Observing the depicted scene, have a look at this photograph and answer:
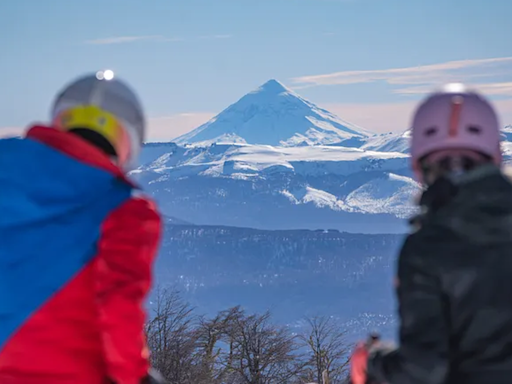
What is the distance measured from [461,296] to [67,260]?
203cm

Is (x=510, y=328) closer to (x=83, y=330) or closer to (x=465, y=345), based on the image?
(x=465, y=345)

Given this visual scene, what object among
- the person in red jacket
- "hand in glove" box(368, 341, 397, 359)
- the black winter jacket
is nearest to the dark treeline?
"hand in glove" box(368, 341, 397, 359)

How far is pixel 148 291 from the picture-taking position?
15.5 feet

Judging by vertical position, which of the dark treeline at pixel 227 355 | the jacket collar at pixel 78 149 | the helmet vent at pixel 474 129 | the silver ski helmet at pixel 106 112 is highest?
the dark treeline at pixel 227 355

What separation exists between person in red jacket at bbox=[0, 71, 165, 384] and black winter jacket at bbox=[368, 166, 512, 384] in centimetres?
135

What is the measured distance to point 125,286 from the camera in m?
4.59

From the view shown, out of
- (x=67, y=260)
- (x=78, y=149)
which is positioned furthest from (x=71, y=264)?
(x=78, y=149)

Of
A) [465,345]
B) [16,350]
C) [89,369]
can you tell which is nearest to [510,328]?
[465,345]

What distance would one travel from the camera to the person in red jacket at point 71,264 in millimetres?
4621

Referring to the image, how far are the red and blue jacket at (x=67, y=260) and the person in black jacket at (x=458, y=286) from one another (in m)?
1.33

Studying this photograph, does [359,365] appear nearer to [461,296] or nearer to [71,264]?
[461,296]

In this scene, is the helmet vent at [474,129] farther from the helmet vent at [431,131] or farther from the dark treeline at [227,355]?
the dark treeline at [227,355]

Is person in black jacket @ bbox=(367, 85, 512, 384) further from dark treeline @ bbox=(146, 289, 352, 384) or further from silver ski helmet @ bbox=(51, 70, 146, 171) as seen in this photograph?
dark treeline @ bbox=(146, 289, 352, 384)

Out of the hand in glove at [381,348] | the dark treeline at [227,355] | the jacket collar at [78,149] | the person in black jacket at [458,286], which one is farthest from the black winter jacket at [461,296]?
the dark treeline at [227,355]
